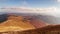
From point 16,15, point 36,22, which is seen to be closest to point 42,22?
point 36,22

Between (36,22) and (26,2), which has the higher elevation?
(26,2)

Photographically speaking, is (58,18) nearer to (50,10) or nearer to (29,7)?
(50,10)

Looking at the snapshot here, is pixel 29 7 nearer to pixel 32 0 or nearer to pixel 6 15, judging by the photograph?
pixel 32 0

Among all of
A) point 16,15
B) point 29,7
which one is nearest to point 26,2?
point 29,7

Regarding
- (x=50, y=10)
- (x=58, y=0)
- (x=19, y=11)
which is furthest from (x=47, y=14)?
(x=19, y=11)

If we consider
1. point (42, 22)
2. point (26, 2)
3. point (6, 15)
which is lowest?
point (42, 22)

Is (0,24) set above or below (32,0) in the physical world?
below

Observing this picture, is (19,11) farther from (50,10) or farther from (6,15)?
(50,10)
